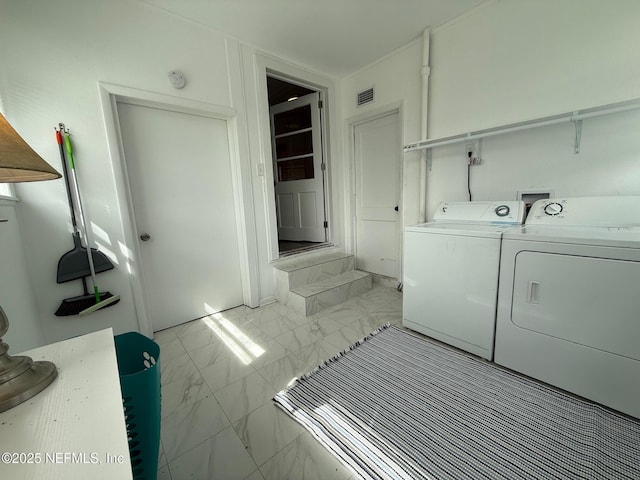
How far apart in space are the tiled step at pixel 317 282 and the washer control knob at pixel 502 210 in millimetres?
1534

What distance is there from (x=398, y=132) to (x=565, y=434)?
2.72 meters

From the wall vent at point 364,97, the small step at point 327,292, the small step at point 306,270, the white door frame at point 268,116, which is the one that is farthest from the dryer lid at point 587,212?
the white door frame at point 268,116

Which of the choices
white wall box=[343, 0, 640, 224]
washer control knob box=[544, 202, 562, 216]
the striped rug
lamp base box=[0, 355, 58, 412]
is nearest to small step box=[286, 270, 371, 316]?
the striped rug

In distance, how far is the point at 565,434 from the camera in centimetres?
124

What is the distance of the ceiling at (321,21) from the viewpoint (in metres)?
2.01

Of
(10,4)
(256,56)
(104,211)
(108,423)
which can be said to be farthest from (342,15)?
(108,423)

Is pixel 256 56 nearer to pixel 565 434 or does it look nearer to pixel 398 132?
pixel 398 132

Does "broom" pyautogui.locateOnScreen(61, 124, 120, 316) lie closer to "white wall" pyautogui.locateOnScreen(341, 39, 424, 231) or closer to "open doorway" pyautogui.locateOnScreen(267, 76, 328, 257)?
"open doorway" pyautogui.locateOnScreen(267, 76, 328, 257)

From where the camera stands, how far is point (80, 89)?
177 cm

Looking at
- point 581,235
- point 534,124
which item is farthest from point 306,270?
point 534,124

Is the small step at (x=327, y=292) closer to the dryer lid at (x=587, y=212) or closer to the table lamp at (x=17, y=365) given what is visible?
the dryer lid at (x=587, y=212)

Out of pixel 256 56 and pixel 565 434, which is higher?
pixel 256 56

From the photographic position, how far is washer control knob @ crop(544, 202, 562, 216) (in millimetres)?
1782

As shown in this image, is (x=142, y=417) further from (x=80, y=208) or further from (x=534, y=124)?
(x=534, y=124)
